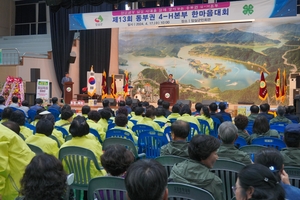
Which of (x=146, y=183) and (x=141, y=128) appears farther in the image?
(x=141, y=128)

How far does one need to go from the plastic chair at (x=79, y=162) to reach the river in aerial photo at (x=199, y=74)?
11.3 m

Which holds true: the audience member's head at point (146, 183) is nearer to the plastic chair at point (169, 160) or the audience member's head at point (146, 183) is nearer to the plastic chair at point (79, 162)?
the plastic chair at point (169, 160)

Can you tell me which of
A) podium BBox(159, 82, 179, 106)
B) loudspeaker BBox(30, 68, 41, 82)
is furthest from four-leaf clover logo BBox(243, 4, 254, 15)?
loudspeaker BBox(30, 68, 41, 82)

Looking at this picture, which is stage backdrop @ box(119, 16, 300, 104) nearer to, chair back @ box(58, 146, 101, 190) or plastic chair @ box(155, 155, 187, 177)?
plastic chair @ box(155, 155, 187, 177)

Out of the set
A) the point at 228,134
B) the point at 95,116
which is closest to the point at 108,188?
the point at 228,134

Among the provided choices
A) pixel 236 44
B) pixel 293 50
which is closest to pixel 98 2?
pixel 236 44

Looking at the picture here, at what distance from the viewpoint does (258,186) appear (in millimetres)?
1510

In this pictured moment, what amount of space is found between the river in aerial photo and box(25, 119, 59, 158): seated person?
439 inches

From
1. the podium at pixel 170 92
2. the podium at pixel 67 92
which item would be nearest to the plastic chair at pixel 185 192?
the podium at pixel 170 92

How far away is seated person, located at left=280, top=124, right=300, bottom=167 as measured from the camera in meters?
2.92

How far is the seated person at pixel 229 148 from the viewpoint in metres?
3.03

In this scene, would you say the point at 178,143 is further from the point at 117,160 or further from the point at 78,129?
the point at 117,160

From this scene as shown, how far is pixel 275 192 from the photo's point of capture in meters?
1.49

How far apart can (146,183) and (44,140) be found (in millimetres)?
2197
